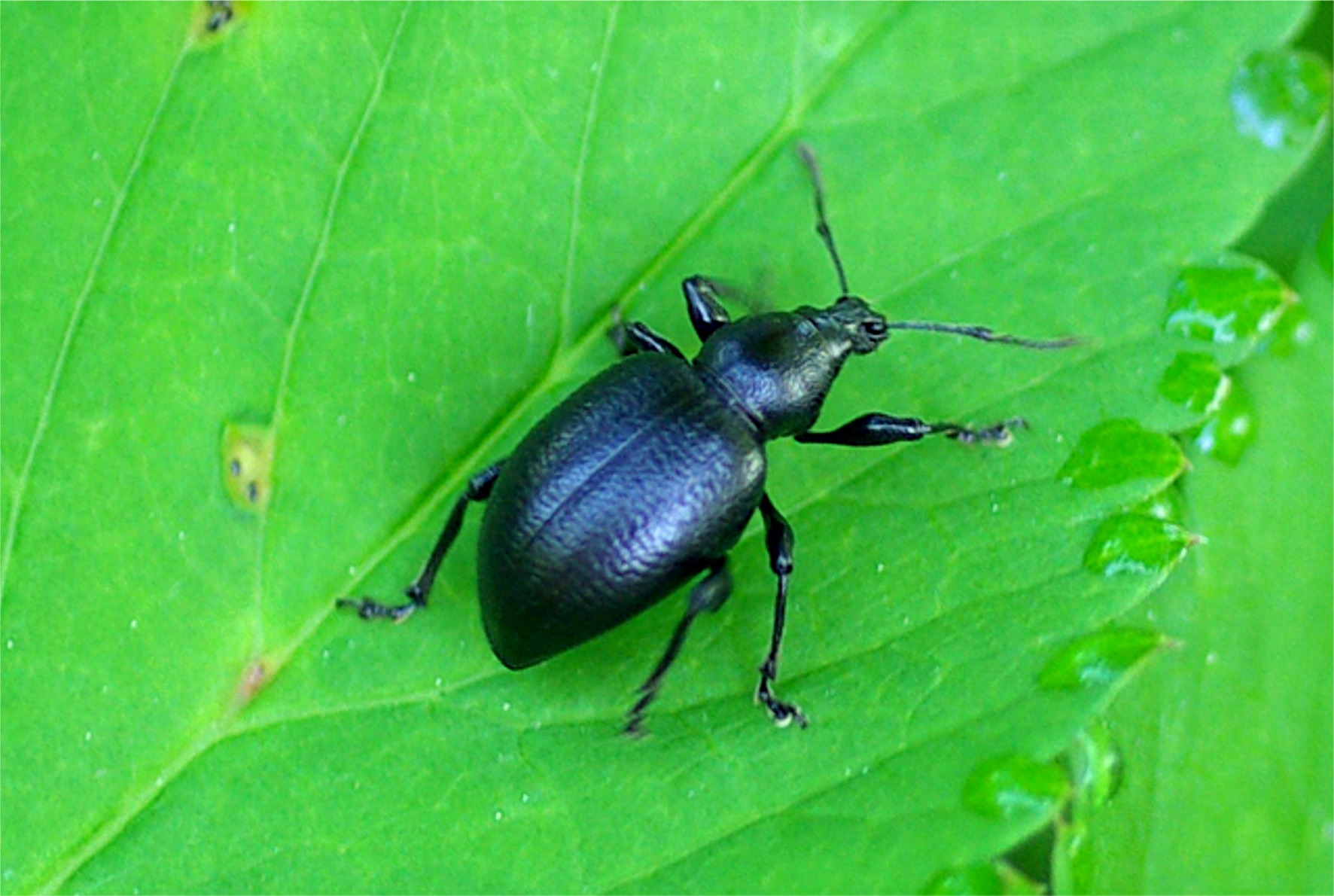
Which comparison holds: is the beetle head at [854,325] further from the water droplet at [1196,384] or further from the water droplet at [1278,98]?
the water droplet at [1278,98]

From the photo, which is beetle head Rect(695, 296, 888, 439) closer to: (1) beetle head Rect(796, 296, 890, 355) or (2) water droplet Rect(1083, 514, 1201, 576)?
(1) beetle head Rect(796, 296, 890, 355)

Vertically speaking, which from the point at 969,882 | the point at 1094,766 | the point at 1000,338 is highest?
the point at 1000,338

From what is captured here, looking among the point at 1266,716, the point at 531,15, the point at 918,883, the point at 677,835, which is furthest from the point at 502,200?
the point at 1266,716

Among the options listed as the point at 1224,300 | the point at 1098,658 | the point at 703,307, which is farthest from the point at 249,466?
the point at 1224,300

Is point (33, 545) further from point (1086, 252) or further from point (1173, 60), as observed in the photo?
point (1173, 60)

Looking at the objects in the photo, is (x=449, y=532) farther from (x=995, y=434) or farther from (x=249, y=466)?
(x=995, y=434)
